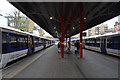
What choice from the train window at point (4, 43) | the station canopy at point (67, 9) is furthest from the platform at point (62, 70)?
the station canopy at point (67, 9)

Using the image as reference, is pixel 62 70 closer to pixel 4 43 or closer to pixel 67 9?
pixel 4 43

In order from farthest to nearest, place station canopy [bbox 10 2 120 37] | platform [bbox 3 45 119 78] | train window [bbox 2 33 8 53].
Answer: station canopy [bbox 10 2 120 37], train window [bbox 2 33 8 53], platform [bbox 3 45 119 78]

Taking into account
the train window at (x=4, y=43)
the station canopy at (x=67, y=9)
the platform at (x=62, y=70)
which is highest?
the station canopy at (x=67, y=9)

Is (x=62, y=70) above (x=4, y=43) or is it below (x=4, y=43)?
below

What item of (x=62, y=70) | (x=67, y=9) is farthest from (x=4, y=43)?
(x=67, y=9)

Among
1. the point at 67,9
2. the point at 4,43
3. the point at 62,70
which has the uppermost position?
the point at 67,9

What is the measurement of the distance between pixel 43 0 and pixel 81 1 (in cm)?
334

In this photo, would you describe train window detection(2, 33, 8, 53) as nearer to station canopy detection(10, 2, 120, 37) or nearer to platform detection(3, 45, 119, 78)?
platform detection(3, 45, 119, 78)

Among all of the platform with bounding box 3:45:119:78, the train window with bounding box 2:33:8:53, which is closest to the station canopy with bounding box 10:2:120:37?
the train window with bounding box 2:33:8:53

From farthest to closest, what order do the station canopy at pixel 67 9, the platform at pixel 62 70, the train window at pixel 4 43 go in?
the station canopy at pixel 67 9 → the train window at pixel 4 43 → the platform at pixel 62 70

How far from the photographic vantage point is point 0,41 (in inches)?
318

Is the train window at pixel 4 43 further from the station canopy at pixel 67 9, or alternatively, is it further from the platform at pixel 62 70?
the station canopy at pixel 67 9

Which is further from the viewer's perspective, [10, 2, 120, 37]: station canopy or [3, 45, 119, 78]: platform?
[10, 2, 120, 37]: station canopy

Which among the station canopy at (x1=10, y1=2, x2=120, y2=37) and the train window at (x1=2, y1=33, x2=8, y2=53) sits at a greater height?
the station canopy at (x1=10, y1=2, x2=120, y2=37)
